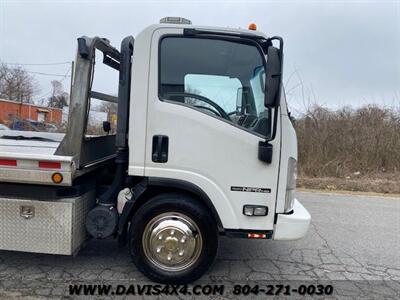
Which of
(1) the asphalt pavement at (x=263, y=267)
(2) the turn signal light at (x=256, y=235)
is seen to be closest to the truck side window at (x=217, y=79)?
(2) the turn signal light at (x=256, y=235)

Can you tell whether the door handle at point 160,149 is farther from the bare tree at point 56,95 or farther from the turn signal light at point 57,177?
the bare tree at point 56,95

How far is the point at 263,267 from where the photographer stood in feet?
13.2

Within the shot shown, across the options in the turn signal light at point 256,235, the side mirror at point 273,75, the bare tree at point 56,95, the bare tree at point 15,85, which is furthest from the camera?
the bare tree at point 15,85

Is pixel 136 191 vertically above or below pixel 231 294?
above

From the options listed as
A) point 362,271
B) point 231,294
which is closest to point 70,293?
point 231,294

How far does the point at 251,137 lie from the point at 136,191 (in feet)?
4.08

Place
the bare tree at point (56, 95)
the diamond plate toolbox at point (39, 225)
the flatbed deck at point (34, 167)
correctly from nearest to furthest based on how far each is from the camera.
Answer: the flatbed deck at point (34, 167)
the diamond plate toolbox at point (39, 225)
the bare tree at point (56, 95)

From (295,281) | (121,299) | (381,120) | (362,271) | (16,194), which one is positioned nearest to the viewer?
(121,299)

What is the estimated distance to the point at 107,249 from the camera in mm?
4301

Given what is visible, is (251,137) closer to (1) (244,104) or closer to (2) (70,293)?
(1) (244,104)

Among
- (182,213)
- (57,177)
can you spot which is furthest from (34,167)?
(182,213)

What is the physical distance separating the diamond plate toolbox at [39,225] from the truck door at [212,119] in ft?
2.86

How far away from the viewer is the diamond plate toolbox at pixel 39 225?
3344 mm

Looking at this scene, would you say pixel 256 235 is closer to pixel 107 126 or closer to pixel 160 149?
pixel 160 149
